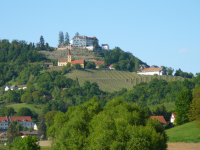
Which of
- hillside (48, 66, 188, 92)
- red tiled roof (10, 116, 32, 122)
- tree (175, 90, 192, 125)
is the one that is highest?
hillside (48, 66, 188, 92)

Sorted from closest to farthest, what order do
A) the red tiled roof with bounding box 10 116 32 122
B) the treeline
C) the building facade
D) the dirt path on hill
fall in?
the dirt path on hill → the red tiled roof with bounding box 10 116 32 122 → the treeline → the building facade

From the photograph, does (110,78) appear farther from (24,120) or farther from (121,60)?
(24,120)

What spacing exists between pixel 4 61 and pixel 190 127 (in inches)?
4812

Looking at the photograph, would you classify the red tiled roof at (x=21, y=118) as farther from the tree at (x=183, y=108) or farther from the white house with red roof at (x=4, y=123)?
the tree at (x=183, y=108)

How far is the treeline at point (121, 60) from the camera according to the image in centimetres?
14650

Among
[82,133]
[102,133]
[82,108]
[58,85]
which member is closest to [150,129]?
[102,133]

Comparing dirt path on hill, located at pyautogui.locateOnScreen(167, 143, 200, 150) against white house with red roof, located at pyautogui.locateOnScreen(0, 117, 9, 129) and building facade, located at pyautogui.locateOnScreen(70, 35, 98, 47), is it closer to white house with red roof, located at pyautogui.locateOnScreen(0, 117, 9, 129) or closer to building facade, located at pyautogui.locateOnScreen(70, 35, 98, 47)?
white house with red roof, located at pyautogui.locateOnScreen(0, 117, 9, 129)

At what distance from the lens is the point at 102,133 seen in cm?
2775

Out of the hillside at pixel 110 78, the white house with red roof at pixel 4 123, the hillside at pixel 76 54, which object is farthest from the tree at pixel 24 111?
the hillside at pixel 76 54

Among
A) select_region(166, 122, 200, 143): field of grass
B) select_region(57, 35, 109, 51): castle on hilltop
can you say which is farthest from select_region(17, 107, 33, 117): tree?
select_region(57, 35, 109, 51): castle on hilltop

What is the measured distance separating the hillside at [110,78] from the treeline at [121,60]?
6024mm

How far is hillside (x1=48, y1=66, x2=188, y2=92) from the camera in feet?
410

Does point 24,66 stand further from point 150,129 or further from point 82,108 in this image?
point 150,129

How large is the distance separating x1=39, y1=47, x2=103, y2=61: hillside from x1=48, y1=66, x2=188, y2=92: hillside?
16.8 meters
